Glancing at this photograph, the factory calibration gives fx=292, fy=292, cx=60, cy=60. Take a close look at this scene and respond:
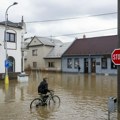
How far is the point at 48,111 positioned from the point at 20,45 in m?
26.4

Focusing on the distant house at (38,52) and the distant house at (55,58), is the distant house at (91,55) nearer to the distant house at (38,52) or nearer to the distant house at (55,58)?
the distant house at (55,58)

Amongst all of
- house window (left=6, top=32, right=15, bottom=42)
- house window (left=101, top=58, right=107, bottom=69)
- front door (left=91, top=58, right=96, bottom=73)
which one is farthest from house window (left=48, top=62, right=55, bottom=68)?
house window (left=6, top=32, right=15, bottom=42)

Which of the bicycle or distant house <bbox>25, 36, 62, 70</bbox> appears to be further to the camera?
distant house <bbox>25, 36, 62, 70</bbox>

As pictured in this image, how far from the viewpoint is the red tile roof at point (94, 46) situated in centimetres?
5141

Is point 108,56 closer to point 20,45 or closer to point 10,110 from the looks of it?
point 20,45

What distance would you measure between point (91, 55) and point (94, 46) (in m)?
2.23

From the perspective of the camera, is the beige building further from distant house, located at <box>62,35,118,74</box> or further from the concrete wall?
the concrete wall

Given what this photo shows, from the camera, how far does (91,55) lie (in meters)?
52.9

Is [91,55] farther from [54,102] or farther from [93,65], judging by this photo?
[54,102]

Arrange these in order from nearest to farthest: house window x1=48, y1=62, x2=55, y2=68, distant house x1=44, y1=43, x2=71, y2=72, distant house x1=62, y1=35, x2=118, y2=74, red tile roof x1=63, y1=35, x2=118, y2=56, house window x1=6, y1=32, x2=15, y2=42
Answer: house window x1=6, y1=32, x2=15, y2=42 → distant house x1=62, y1=35, x2=118, y2=74 → red tile roof x1=63, y1=35, x2=118, y2=56 → distant house x1=44, y1=43, x2=71, y2=72 → house window x1=48, y1=62, x2=55, y2=68

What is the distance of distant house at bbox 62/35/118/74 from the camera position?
5078 cm

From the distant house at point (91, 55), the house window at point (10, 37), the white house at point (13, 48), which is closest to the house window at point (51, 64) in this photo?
the distant house at point (91, 55)

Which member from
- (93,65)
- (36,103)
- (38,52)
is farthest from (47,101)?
(38,52)

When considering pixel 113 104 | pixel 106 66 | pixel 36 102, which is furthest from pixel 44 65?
pixel 113 104
